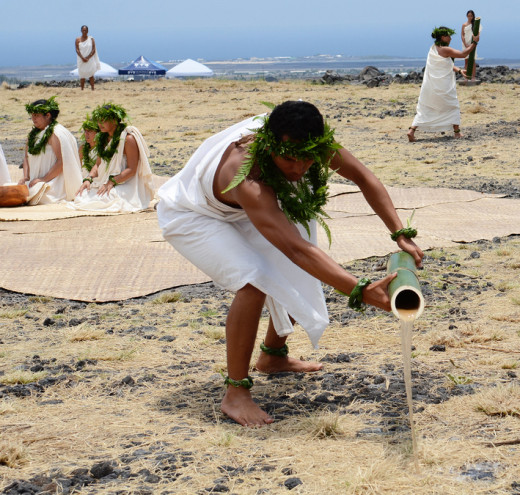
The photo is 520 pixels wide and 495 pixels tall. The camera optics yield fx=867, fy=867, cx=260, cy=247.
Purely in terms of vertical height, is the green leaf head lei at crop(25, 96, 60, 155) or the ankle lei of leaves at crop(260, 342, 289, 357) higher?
the green leaf head lei at crop(25, 96, 60, 155)

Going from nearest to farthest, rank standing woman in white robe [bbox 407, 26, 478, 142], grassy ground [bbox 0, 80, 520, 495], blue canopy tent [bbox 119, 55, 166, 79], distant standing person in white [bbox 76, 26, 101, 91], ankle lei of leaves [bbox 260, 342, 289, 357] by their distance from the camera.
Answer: grassy ground [bbox 0, 80, 520, 495]
ankle lei of leaves [bbox 260, 342, 289, 357]
standing woman in white robe [bbox 407, 26, 478, 142]
distant standing person in white [bbox 76, 26, 101, 91]
blue canopy tent [bbox 119, 55, 166, 79]

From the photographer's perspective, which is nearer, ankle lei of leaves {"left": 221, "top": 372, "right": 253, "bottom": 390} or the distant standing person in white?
ankle lei of leaves {"left": 221, "top": 372, "right": 253, "bottom": 390}

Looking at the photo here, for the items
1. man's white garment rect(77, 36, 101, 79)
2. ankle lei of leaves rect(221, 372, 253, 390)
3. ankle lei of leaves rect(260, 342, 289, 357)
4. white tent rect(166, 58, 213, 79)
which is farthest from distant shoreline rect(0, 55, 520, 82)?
ankle lei of leaves rect(221, 372, 253, 390)

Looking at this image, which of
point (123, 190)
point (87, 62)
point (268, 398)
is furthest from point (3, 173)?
point (87, 62)

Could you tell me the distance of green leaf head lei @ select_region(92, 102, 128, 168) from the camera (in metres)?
7.64

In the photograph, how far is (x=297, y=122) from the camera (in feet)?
10.7

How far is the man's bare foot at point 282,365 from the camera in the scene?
13.6ft

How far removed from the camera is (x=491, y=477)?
301 centimetres

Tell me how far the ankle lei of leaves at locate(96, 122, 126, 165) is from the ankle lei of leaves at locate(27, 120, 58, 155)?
63cm

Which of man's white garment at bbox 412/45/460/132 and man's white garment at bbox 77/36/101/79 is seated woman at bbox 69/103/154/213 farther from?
man's white garment at bbox 77/36/101/79

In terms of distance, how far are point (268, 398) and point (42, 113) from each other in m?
5.18

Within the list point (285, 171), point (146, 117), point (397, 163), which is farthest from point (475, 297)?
point (146, 117)

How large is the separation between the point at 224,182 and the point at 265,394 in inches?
40.7

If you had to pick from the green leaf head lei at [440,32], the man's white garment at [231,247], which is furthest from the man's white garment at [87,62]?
the man's white garment at [231,247]
